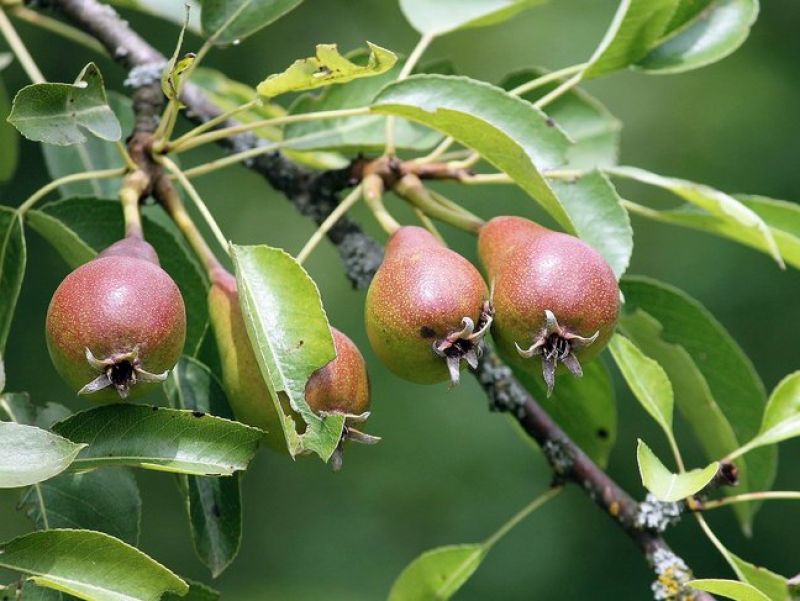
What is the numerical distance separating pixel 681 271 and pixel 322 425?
2.71 meters

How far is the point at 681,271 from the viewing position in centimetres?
361

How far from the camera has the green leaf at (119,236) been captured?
1.38 m

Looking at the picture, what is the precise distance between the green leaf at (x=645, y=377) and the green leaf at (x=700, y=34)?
441 millimetres

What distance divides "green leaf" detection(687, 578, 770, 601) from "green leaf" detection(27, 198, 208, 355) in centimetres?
63

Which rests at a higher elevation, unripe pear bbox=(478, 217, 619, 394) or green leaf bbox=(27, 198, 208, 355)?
green leaf bbox=(27, 198, 208, 355)

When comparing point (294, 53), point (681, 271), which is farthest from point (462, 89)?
point (294, 53)

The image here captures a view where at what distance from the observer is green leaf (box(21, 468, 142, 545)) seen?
121 cm

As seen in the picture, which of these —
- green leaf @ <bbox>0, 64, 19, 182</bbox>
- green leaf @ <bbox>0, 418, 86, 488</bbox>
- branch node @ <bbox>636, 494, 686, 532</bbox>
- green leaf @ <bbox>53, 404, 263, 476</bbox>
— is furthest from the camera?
green leaf @ <bbox>0, 64, 19, 182</bbox>

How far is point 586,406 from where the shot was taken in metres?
1.59

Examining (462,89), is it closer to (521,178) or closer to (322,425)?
(521,178)

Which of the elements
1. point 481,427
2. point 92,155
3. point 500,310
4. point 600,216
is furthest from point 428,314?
point 481,427

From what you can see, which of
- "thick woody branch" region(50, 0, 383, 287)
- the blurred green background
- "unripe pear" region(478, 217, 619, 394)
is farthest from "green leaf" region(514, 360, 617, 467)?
the blurred green background

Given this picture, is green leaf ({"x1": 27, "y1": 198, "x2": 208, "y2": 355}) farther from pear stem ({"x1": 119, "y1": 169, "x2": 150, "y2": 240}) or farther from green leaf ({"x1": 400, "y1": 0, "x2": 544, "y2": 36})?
green leaf ({"x1": 400, "y1": 0, "x2": 544, "y2": 36})

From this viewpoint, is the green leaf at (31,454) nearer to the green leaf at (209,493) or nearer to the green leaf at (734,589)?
the green leaf at (209,493)
